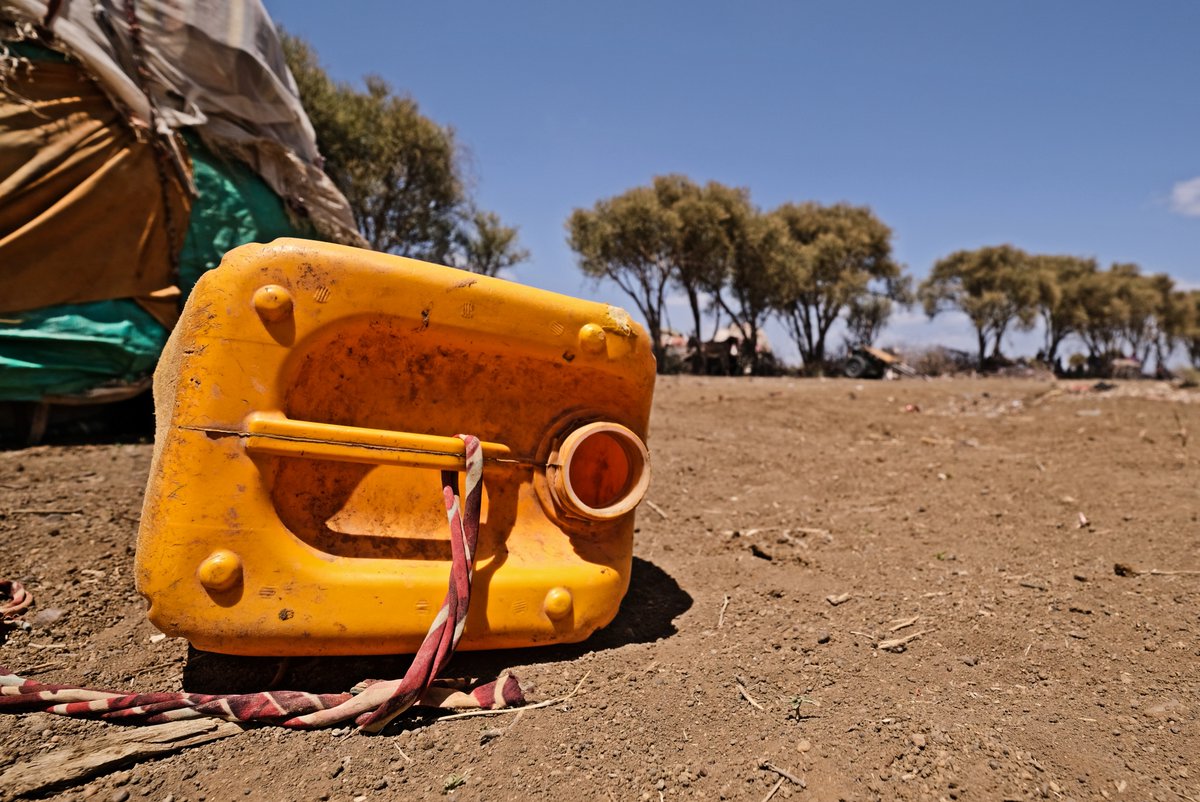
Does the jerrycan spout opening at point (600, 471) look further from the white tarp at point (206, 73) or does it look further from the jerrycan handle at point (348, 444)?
the white tarp at point (206, 73)

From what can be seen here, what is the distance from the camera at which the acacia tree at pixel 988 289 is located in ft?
104

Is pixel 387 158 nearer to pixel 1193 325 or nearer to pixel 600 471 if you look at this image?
pixel 600 471

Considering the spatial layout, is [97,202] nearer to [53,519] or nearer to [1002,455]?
[53,519]

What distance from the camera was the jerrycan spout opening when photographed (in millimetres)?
1827

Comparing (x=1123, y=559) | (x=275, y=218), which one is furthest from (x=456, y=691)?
(x=275, y=218)

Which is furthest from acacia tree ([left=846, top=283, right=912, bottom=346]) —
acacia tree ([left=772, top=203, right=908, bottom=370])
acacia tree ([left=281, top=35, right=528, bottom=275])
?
acacia tree ([left=281, top=35, right=528, bottom=275])

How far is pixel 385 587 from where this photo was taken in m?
1.52

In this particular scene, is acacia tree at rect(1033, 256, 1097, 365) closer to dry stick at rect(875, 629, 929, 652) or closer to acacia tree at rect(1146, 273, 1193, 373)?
acacia tree at rect(1146, 273, 1193, 373)

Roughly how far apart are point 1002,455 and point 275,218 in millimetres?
5992

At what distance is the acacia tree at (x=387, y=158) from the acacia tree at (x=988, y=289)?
27.3 meters

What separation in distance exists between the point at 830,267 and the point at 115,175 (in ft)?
85.3

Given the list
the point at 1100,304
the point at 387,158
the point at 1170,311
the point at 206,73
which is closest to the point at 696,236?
the point at 387,158

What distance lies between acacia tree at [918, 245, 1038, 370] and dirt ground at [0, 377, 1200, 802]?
32875mm

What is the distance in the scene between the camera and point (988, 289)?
33.0 meters
